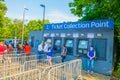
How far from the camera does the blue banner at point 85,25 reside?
50.1 feet

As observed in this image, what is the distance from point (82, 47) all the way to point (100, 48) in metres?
1.89

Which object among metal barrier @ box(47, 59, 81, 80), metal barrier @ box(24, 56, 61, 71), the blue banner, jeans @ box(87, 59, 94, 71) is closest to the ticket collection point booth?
the blue banner

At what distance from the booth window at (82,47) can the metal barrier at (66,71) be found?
4914mm

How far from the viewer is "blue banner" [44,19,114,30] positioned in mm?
15265

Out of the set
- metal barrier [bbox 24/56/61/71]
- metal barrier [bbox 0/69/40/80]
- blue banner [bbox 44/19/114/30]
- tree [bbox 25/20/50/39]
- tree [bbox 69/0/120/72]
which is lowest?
metal barrier [bbox 24/56/61/71]

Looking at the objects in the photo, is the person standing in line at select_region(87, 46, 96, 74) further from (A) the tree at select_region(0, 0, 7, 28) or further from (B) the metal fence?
(A) the tree at select_region(0, 0, 7, 28)

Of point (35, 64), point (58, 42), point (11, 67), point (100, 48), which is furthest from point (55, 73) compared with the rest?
point (58, 42)

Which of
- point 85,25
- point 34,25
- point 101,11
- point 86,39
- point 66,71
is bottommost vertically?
point 66,71

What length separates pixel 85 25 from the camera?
56.2 feet

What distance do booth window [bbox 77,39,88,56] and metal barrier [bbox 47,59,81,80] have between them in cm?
491

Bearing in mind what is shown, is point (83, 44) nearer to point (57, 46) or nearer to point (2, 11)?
point (57, 46)

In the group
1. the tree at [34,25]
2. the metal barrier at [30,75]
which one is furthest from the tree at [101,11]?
the tree at [34,25]

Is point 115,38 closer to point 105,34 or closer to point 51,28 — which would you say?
point 105,34

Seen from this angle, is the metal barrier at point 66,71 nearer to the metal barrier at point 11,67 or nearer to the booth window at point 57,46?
the metal barrier at point 11,67
